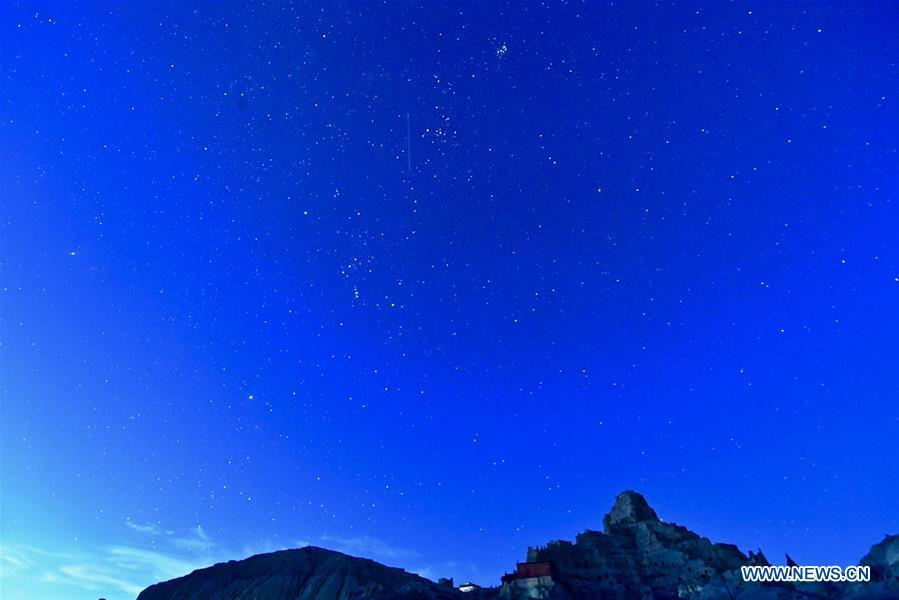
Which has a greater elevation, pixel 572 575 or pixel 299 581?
pixel 572 575

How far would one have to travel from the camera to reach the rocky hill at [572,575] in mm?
98506

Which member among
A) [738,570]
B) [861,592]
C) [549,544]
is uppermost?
[549,544]

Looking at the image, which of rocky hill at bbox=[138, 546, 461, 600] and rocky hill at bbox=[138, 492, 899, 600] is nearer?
rocky hill at bbox=[138, 492, 899, 600]

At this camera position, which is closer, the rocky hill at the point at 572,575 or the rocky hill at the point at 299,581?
the rocky hill at the point at 572,575

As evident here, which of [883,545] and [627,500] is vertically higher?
[627,500]

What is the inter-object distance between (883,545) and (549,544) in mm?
67577

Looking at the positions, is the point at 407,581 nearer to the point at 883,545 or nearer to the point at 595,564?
the point at 595,564

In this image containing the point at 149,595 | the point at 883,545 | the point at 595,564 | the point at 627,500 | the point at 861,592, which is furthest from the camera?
the point at 627,500

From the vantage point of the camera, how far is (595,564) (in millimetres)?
125812

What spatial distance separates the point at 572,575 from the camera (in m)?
123

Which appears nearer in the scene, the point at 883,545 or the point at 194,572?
the point at 883,545

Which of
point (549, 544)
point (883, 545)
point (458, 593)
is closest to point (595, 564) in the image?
point (549, 544)

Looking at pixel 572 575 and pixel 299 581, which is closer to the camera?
pixel 299 581

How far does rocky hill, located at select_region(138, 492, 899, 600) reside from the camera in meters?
98.5
